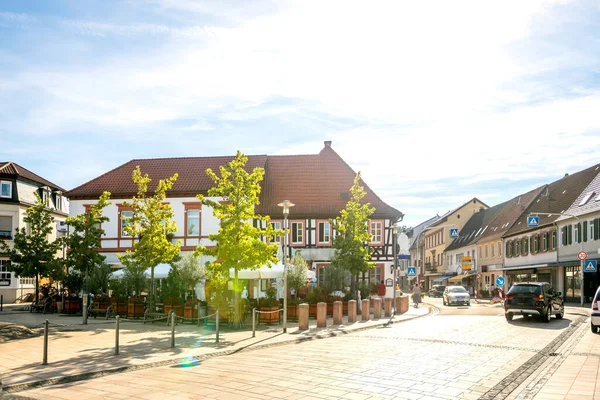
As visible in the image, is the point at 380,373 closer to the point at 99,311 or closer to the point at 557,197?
the point at 99,311

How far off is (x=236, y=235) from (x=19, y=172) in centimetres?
3556

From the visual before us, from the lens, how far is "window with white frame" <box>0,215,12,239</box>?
48678mm

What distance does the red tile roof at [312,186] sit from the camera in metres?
44.4

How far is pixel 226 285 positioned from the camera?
75.5 ft

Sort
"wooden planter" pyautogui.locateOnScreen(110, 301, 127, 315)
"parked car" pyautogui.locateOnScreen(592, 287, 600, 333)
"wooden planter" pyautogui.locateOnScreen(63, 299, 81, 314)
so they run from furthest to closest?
"wooden planter" pyautogui.locateOnScreen(63, 299, 81, 314) < "wooden planter" pyautogui.locateOnScreen(110, 301, 127, 315) < "parked car" pyautogui.locateOnScreen(592, 287, 600, 333)

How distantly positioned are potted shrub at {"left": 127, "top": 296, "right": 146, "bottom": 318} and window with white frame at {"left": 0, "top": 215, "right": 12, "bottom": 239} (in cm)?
2730

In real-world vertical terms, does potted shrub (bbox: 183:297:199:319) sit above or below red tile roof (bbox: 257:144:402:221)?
below

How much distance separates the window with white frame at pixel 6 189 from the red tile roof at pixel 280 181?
889 centimetres

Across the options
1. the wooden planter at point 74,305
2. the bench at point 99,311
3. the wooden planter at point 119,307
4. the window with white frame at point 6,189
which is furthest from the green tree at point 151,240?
the window with white frame at point 6,189

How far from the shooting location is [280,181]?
47031 millimetres

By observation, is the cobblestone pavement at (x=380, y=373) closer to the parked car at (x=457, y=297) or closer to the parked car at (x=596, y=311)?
the parked car at (x=596, y=311)

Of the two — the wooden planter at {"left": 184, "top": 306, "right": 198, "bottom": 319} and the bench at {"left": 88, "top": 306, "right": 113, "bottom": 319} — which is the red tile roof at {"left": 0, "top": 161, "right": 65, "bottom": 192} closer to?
the bench at {"left": 88, "top": 306, "right": 113, "bottom": 319}

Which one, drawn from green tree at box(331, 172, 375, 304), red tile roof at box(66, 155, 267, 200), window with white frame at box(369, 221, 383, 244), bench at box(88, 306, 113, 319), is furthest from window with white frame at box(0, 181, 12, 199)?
green tree at box(331, 172, 375, 304)

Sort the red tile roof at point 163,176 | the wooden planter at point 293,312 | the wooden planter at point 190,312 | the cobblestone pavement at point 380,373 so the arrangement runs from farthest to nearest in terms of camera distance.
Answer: the red tile roof at point 163,176 → the wooden planter at point 293,312 → the wooden planter at point 190,312 → the cobblestone pavement at point 380,373
